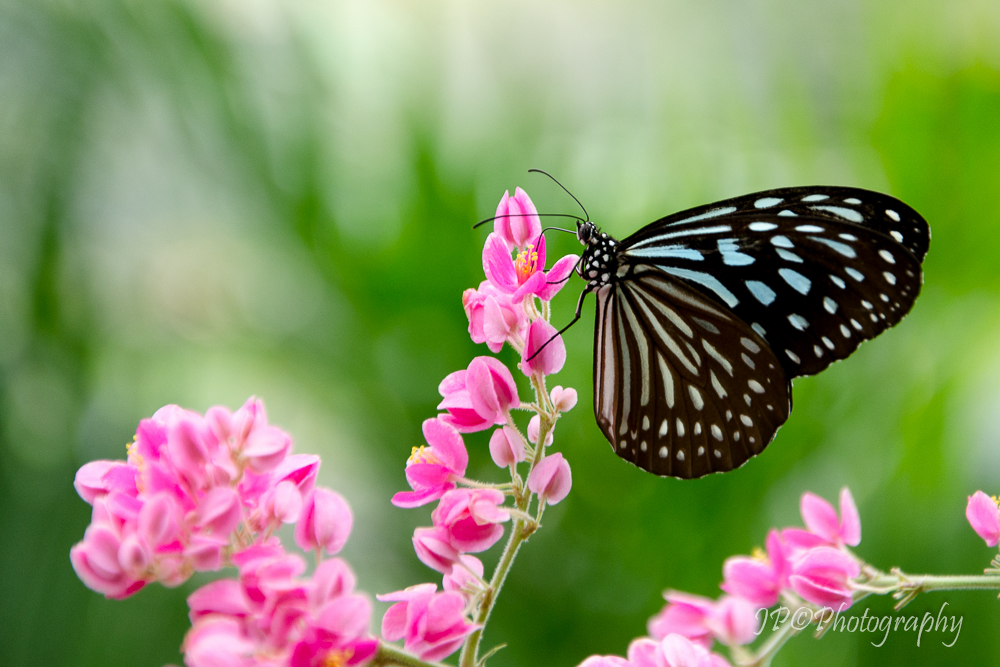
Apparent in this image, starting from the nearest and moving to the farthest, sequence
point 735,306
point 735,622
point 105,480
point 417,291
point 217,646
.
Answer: point 217,646 → point 105,480 → point 735,622 → point 735,306 → point 417,291

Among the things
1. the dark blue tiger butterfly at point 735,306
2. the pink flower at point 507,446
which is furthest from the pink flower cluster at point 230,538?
the dark blue tiger butterfly at point 735,306

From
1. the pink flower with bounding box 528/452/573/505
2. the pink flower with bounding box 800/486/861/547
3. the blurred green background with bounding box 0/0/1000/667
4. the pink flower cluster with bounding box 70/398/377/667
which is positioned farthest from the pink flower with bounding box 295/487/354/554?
the blurred green background with bounding box 0/0/1000/667

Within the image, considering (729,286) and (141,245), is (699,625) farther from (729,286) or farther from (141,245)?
(141,245)

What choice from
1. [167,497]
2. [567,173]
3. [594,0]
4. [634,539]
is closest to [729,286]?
[167,497]

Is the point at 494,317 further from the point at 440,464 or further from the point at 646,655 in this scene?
the point at 646,655

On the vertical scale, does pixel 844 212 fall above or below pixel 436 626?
above

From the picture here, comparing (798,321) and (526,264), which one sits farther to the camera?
(798,321)

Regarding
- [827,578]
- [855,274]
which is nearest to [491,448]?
[827,578]

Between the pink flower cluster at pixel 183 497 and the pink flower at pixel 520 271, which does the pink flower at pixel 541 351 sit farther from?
the pink flower cluster at pixel 183 497
